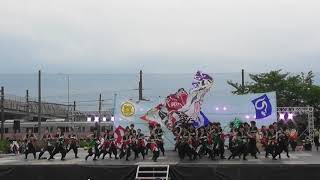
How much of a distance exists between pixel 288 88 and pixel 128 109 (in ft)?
64.1

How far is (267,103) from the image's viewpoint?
27.4 metres

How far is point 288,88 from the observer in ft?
142

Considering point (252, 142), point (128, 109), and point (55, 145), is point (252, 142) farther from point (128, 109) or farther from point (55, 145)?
point (55, 145)

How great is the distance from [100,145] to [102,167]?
4.08 meters

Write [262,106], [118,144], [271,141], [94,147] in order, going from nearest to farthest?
Answer: [271,141] < [94,147] < [118,144] < [262,106]

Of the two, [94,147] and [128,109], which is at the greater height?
[128,109]

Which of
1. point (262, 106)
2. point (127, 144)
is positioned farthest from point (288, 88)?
point (127, 144)

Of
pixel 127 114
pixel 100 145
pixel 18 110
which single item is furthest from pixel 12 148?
pixel 18 110

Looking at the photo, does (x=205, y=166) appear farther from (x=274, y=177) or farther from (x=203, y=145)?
(x=203, y=145)

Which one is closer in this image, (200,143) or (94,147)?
(200,143)

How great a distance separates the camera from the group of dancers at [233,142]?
856 inches

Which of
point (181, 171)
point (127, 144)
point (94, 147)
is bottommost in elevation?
point (181, 171)

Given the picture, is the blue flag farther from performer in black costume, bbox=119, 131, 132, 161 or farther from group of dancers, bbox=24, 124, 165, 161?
performer in black costume, bbox=119, 131, 132, 161

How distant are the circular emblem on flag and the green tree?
57.8 ft
